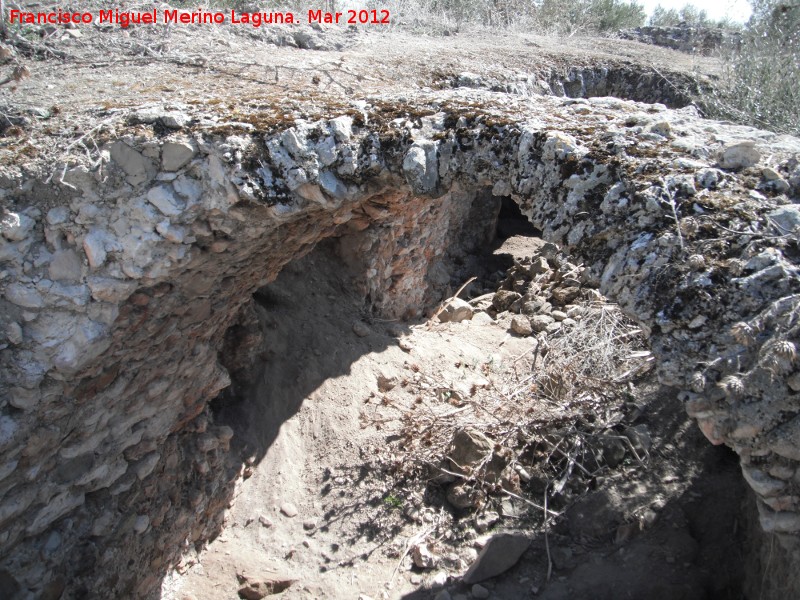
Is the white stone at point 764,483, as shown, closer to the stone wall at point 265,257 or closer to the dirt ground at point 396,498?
the stone wall at point 265,257

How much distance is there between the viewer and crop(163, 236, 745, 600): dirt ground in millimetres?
3170

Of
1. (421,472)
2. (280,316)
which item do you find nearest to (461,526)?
(421,472)

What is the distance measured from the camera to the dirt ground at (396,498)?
10.4ft

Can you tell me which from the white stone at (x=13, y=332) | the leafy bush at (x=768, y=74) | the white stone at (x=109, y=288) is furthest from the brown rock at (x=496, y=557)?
the leafy bush at (x=768, y=74)

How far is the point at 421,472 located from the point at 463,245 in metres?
4.92

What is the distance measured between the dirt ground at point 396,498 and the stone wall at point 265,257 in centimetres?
78

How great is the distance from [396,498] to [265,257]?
1829mm

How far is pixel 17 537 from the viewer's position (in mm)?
2639

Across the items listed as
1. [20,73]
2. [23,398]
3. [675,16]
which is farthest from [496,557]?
[675,16]

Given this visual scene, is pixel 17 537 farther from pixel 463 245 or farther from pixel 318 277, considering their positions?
pixel 463 245

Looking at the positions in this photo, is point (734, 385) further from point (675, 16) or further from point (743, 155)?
point (675, 16)

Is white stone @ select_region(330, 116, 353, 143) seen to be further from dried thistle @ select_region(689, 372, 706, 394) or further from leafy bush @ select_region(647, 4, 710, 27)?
leafy bush @ select_region(647, 4, 710, 27)

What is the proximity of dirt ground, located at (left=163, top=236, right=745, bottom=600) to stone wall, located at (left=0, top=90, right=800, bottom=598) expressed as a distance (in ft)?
2.57

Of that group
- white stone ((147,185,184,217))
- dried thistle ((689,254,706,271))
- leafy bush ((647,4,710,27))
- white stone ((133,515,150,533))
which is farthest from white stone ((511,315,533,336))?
leafy bush ((647,4,710,27))
